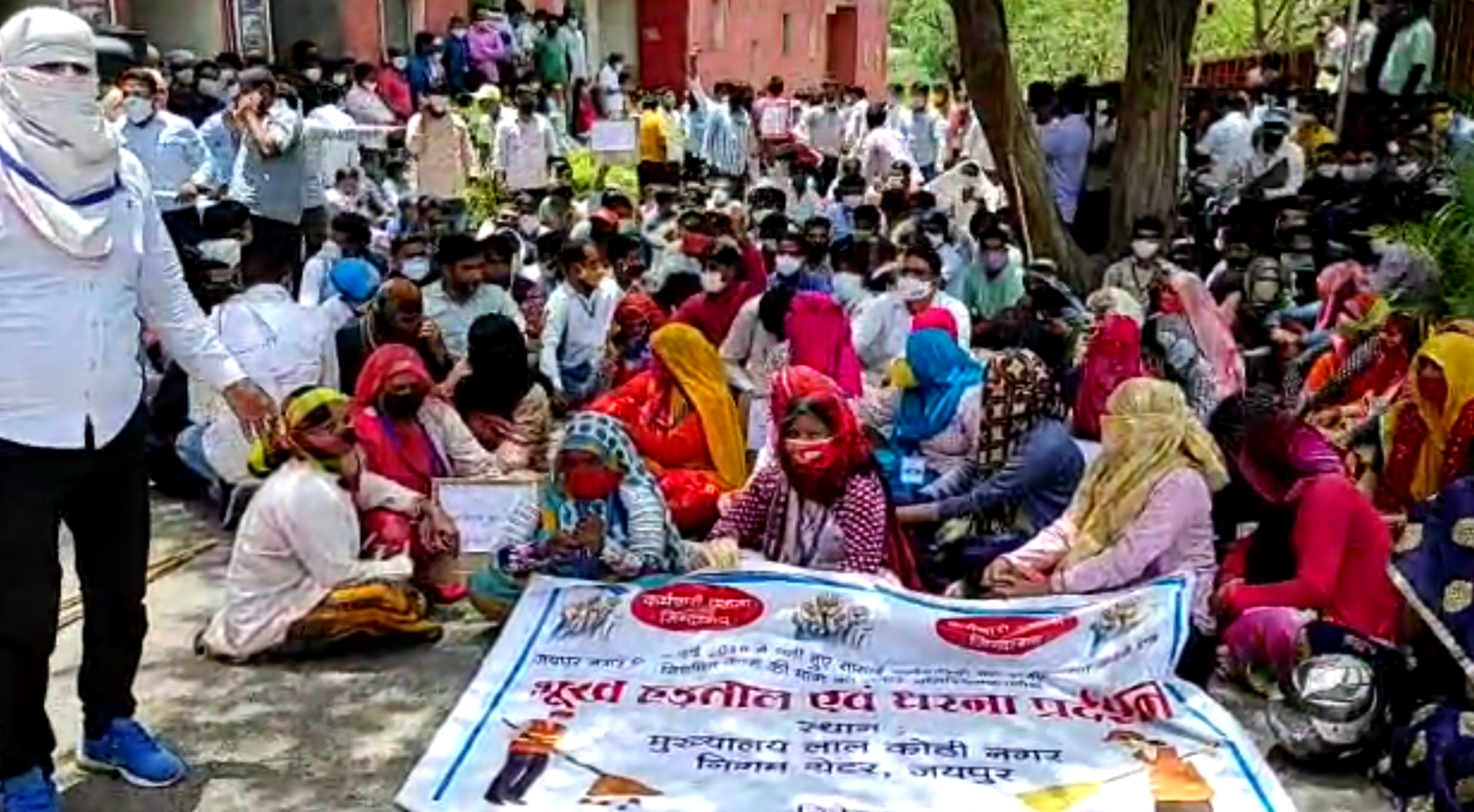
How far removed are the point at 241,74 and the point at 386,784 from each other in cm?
771

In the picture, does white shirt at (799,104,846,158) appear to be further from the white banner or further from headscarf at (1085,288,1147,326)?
the white banner

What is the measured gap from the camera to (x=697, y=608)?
4.56 metres

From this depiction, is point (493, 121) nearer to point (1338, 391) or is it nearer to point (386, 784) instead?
point (1338, 391)

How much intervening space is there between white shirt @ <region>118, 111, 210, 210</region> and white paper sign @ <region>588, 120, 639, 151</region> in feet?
20.7

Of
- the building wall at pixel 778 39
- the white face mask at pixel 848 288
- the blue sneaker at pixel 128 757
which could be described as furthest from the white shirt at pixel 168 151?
the building wall at pixel 778 39

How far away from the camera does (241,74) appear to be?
10.8 metres

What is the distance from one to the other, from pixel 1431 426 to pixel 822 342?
2.48m

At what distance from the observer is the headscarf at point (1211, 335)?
7039 millimetres

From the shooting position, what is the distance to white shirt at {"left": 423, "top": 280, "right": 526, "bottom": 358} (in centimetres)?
721

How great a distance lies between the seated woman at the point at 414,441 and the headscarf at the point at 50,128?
190 cm

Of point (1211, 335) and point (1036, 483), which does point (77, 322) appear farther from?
point (1211, 335)

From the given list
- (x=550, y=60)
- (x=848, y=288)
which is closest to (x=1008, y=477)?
(x=848, y=288)

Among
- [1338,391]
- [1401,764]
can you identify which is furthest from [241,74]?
[1401,764]

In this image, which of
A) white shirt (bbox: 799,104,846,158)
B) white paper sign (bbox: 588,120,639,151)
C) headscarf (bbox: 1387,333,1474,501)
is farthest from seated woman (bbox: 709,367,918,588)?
white shirt (bbox: 799,104,846,158)
